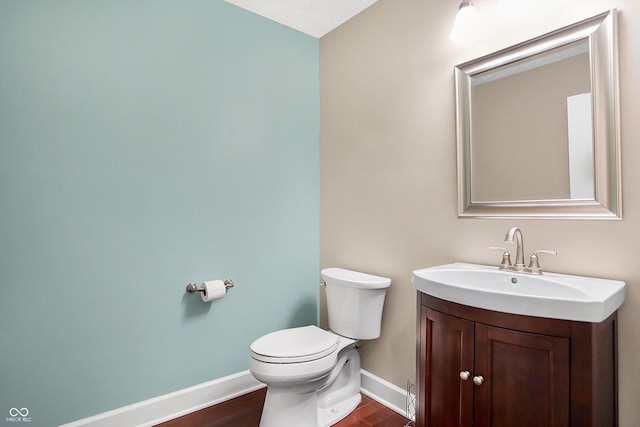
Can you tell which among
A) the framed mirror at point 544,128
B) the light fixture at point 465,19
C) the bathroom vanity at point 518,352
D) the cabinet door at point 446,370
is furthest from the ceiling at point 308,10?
the cabinet door at point 446,370

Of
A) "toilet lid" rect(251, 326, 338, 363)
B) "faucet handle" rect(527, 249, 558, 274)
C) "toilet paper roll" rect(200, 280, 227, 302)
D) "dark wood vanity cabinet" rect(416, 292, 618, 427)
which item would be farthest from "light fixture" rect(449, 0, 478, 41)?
"toilet paper roll" rect(200, 280, 227, 302)

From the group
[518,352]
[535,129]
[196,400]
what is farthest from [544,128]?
[196,400]

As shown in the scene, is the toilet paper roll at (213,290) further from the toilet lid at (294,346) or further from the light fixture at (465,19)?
the light fixture at (465,19)

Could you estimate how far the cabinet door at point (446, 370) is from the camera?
115 cm

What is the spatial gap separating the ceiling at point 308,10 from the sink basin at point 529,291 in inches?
68.5

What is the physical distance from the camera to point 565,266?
1.31 meters

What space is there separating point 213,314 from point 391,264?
1118 millimetres

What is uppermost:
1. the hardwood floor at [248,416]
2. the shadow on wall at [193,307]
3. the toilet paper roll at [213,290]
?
the toilet paper roll at [213,290]

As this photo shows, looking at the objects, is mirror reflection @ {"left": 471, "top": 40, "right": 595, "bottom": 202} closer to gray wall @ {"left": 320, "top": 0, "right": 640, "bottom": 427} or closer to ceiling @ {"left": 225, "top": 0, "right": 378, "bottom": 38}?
gray wall @ {"left": 320, "top": 0, "right": 640, "bottom": 427}

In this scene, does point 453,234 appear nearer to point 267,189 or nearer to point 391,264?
point 391,264

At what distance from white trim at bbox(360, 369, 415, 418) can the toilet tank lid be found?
0.62m

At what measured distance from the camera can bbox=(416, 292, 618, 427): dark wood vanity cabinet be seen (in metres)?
0.95

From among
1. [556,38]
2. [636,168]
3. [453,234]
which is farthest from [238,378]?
[556,38]

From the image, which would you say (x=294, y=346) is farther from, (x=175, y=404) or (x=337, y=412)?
(x=175, y=404)
